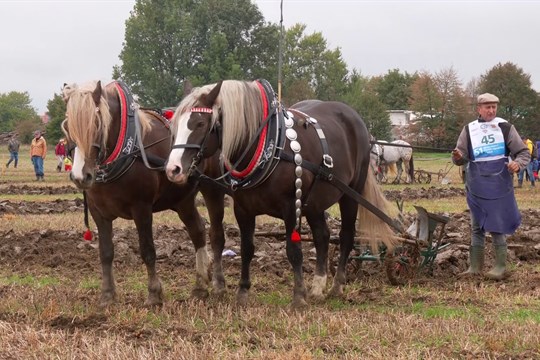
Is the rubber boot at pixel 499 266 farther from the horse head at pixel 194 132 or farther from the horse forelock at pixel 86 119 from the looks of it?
the horse forelock at pixel 86 119

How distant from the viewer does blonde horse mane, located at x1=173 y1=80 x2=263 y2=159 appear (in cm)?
603

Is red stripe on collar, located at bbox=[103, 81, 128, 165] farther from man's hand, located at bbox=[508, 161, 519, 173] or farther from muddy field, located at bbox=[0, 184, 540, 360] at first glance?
man's hand, located at bbox=[508, 161, 519, 173]

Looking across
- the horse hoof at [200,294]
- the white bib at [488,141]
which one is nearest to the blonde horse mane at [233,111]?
the horse hoof at [200,294]

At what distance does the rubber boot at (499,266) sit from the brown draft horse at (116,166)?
9.38 feet

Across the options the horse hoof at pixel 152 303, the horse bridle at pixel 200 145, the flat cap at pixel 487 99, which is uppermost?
the flat cap at pixel 487 99

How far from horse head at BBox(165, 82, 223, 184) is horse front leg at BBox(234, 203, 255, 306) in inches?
29.1

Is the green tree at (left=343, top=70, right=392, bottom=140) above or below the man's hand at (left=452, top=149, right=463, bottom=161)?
above

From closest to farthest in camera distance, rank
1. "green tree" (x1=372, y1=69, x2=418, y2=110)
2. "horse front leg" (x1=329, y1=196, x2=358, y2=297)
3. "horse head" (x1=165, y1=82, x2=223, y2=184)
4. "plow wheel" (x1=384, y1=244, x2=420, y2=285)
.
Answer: "horse head" (x1=165, y1=82, x2=223, y2=184) < "plow wheel" (x1=384, y1=244, x2=420, y2=285) < "horse front leg" (x1=329, y1=196, x2=358, y2=297) < "green tree" (x1=372, y1=69, x2=418, y2=110)

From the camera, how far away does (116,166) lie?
6227mm

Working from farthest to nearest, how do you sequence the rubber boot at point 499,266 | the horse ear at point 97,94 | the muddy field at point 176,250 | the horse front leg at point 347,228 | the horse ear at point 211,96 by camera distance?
1. the muddy field at point 176,250
2. the rubber boot at point 499,266
3. the horse front leg at point 347,228
4. the horse ear at point 97,94
5. the horse ear at point 211,96

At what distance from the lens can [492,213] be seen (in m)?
7.85

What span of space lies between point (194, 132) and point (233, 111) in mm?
369

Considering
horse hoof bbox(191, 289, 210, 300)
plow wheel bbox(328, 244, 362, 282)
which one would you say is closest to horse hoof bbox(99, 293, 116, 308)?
horse hoof bbox(191, 289, 210, 300)

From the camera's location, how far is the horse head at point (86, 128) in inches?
233
